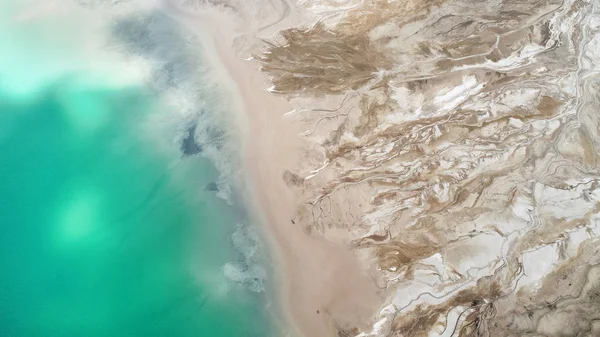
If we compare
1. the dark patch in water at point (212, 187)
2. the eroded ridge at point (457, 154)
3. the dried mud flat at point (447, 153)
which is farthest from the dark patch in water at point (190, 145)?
the eroded ridge at point (457, 154)

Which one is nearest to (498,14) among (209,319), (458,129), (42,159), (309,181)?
(458,129)

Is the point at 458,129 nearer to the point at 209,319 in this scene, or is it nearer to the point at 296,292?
the point at 296,292

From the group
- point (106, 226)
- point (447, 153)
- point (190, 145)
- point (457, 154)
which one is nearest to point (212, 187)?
point (190, 145)

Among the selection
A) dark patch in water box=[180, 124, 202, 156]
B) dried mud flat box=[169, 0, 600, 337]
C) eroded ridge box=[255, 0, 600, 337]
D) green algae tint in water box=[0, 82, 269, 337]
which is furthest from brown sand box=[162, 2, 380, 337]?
dark patch in water box=[180, 124, 202, 156]

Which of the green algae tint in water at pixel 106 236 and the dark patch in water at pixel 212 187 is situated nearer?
the green algae tint in water at pixel 106 236

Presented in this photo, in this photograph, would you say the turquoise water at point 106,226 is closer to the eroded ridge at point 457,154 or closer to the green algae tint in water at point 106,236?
the green algae tint in water at point 106,236

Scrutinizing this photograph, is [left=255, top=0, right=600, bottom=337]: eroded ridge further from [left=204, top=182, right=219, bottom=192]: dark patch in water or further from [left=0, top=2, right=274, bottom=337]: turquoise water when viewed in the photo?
[left=0, top=2, right=274, bottom=337]: turquoise water

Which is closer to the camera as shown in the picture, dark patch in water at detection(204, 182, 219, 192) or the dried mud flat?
the dried mud flat
